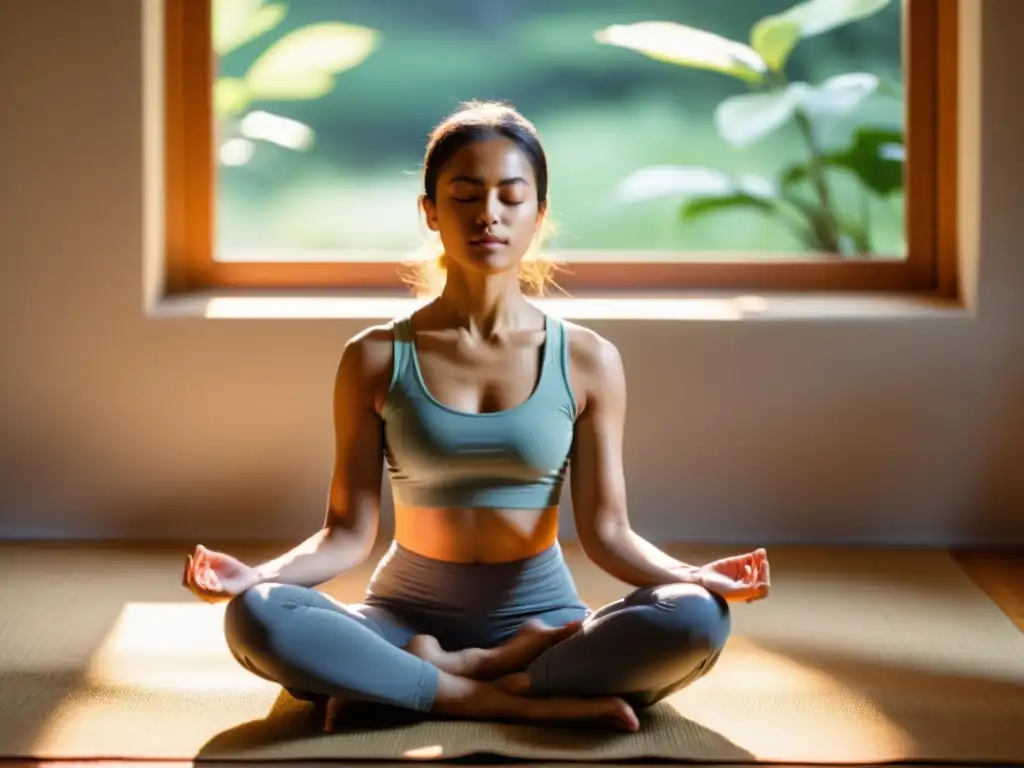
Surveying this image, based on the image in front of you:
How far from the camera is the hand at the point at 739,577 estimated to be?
1.96 metres

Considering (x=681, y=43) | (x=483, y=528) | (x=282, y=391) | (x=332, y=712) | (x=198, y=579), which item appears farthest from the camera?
(x=681, y=43)

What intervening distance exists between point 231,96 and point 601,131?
2.73 ft

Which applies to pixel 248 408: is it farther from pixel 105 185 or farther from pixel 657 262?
pixel 657 262

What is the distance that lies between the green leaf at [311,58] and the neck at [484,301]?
1.51 metres

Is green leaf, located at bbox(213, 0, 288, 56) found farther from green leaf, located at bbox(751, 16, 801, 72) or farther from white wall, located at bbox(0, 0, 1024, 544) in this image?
green leaf, located at bbox(751, 16, 801, 72)

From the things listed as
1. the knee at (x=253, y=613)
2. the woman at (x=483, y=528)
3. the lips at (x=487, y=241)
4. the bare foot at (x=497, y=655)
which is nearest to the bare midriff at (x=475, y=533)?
the woman at (x=483, y=528)

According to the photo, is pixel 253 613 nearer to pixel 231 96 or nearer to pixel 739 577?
pixel 739 577

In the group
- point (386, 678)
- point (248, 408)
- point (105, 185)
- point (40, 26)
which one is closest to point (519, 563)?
point (386, 678)

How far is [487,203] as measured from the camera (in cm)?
207

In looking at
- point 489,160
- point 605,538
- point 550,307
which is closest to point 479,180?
point 489,160

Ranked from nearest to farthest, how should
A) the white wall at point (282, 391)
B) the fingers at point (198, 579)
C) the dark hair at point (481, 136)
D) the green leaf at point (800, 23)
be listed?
1. the fingers at point (198, 579)
2. the dark hair at point (481, 136)
3. the white wall at point (282, 391)
4. the green leaf at point (800, 23)

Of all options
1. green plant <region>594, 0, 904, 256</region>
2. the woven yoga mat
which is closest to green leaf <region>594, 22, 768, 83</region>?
green plant <region>594, 0, 904, 256</region>

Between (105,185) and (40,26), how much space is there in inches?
13.6

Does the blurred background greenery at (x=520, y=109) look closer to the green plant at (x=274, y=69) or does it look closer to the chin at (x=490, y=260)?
the green plant at (x=274, y=69)
